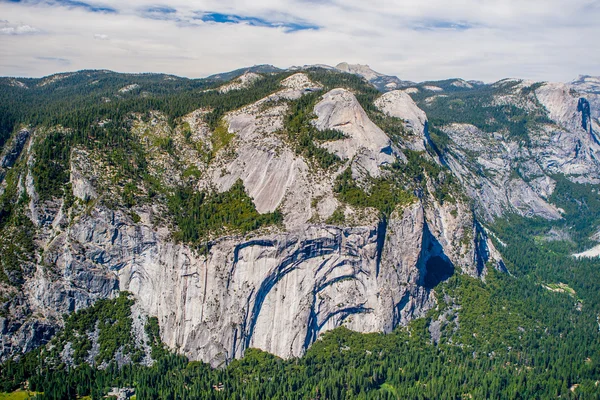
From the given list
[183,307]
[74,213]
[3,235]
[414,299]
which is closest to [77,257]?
[74,213]

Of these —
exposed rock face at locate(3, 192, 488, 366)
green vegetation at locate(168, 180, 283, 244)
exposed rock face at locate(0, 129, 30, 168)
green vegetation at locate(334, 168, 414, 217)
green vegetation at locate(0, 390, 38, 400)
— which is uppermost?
exposed rock face at locate(0, 129, 30, 168)

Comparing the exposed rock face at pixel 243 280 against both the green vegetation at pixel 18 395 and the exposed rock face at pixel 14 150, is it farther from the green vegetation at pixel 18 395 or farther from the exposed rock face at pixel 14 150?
the exposed rock face at pixel 14 150

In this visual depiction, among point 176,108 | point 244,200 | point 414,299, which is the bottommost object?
point 414,299

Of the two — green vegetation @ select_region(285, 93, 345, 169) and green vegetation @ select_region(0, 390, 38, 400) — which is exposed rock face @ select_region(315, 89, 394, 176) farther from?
green vegetation @ select_region(0, 390, 38, 400)

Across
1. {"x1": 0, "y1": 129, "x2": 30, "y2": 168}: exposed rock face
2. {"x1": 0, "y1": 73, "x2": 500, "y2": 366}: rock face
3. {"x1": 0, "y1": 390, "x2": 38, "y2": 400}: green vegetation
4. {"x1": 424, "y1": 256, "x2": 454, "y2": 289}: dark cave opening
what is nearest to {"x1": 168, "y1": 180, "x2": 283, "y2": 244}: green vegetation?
{"x1": 0, "y1": 73, "x2": 500, "y2": 366}: rock face

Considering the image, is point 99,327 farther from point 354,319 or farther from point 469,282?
point 469,282

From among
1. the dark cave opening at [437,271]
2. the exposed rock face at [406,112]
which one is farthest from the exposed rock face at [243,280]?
the exposed rock face at [406,112]

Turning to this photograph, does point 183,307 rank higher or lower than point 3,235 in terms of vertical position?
lower

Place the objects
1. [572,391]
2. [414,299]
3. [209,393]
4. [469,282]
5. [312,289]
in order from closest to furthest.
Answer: [209,393], [572,391], [312,289], [414,299], [469,282]
